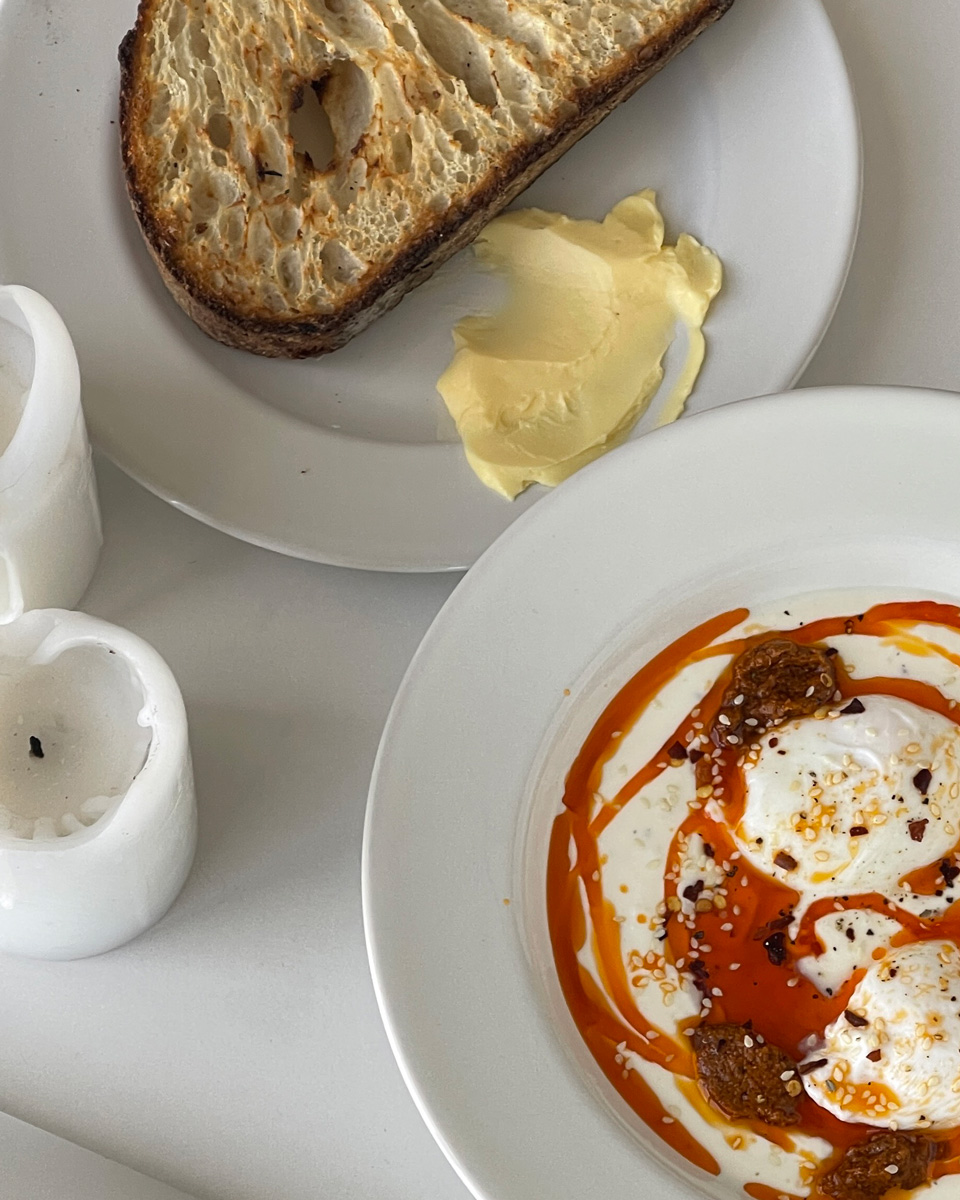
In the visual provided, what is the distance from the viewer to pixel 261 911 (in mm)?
974

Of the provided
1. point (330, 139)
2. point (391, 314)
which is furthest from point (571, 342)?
point (330, 139)

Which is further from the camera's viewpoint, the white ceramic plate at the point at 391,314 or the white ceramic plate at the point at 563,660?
the white ceramic plate at the point at 391,314

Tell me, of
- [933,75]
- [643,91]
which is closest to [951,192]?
[933,75]

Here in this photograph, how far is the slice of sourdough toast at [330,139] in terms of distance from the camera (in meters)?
1.02

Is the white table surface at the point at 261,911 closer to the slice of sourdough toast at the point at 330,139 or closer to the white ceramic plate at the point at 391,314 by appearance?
the white ceramic plate at the point at 391,314

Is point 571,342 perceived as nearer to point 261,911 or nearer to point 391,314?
point 391,314

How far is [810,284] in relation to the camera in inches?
40.5

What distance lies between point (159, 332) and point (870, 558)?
1.70 feet

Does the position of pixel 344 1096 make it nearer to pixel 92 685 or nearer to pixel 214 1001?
pixel 214 1001

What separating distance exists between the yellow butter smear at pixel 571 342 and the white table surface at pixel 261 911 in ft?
0.40

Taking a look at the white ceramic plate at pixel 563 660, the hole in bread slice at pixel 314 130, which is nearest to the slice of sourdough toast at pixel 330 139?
the hole in bread slice at pixel 314 130

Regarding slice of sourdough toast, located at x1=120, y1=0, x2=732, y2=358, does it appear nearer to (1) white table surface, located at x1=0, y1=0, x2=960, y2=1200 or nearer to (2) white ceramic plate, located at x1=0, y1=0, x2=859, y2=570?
(2) white ceramic plate, located at x1=0, y1=0, x2=859, y2=570

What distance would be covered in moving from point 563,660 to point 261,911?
0.98ft

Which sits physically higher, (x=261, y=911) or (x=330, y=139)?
(x=330, y=139)
